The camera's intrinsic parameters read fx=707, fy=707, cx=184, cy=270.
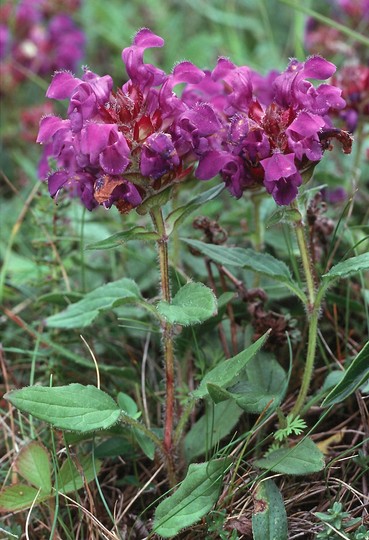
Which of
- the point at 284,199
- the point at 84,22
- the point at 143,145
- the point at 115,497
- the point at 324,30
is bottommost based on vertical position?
the point at 115,497

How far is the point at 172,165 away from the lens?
1427mm

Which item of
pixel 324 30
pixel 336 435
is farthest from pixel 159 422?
pixel 324 30

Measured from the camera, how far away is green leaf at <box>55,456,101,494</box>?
1604 millimetres

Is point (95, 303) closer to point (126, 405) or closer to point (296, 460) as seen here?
point (126, 405)

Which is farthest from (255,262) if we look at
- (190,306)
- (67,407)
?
(67,407)

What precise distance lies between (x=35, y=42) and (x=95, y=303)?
2.70 meters

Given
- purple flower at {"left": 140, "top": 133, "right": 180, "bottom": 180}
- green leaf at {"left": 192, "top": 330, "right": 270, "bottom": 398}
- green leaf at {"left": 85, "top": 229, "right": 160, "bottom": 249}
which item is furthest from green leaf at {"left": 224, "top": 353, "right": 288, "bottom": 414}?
purple flower at {"left": 140, "top": 133, "right": 180, "bottom": 180}

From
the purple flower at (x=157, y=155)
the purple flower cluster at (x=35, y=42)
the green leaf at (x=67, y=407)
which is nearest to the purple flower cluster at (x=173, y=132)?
the purple flower at (x=157, y=155)

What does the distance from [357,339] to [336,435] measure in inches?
13.8

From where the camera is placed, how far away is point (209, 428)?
1714 mm

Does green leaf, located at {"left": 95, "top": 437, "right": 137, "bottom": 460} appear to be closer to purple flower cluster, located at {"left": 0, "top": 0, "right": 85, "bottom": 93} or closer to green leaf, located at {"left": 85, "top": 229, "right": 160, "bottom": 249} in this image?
green leaf, located at {"left": 85, "top": 229, "right": 160, "bottom": 249}

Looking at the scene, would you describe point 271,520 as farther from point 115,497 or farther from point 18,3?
point 18,3

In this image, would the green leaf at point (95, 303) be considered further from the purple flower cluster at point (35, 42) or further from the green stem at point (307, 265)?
the purple flower cluster at point (35, 42)

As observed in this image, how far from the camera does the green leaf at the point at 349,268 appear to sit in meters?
1.42
